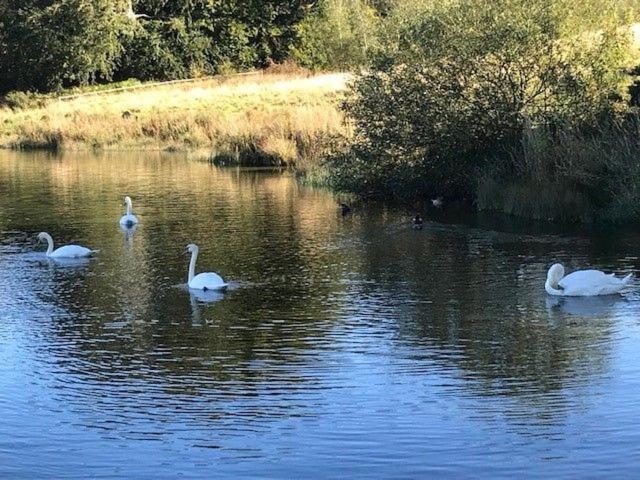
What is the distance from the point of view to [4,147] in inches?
1810

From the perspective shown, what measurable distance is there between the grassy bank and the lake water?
911cm

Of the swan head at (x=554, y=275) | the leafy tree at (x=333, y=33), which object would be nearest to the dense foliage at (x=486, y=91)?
the swan head at (x=554, y=275)

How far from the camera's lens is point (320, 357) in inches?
471

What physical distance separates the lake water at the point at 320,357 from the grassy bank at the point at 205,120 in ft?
29.9

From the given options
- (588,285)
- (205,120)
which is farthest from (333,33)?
(588,285)

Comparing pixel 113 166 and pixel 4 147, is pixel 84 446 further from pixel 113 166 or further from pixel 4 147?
pixel 4 147

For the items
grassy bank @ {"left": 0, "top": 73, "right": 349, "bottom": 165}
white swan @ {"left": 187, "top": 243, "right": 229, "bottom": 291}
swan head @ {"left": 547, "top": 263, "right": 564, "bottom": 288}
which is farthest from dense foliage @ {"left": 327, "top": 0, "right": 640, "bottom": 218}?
white swan @ {"left": 187, "top": 243, "right": 229, "bottom": 291}

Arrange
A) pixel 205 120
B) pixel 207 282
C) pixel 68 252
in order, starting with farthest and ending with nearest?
pixel 205 120 < pixel 68 252 < pixel 207 282

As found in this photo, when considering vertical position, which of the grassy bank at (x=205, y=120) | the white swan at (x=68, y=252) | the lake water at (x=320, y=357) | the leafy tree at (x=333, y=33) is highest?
the leafy tree at (x=333, y=33)

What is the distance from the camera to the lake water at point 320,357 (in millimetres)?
9156

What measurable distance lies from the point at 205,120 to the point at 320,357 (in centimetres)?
3112

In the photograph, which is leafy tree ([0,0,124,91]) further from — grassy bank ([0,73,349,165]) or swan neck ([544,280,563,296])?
swan neck ([544,280,563,296])

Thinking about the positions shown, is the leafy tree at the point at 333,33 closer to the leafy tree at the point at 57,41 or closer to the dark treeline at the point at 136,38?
the dark treeline at the point at 136,38

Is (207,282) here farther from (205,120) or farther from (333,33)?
(333,33)
